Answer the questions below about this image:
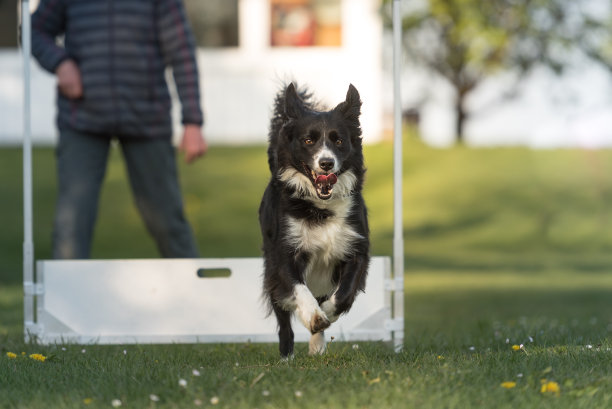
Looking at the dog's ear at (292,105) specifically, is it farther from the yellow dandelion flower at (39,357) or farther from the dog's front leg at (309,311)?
the yellow dandelion flower at (39,357)

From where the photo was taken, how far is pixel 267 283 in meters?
4.54

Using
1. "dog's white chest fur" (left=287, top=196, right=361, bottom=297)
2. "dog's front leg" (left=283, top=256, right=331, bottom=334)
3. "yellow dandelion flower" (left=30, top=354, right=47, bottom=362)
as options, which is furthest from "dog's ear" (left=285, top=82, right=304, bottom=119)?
"yellow dandelion flower" (left=30, top=354, right=47, bottom=362)

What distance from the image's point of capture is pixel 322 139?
422cm

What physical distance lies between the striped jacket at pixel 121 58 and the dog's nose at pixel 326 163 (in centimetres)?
201

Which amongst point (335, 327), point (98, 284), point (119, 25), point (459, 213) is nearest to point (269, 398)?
Result: point (335, 327)

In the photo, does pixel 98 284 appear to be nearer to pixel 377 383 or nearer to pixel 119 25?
pixel 119 25

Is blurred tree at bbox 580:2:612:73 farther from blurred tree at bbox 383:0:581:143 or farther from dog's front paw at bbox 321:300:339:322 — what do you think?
dog's front paw at bbox 321:300:339:322

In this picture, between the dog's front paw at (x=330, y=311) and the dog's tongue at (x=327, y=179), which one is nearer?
the dog's tongue at (x=327, y=179)

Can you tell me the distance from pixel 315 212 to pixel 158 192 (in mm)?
1795

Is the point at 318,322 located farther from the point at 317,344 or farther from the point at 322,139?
the point at 322,139

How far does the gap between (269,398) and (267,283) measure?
1175mm

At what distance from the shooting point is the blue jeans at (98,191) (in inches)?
228

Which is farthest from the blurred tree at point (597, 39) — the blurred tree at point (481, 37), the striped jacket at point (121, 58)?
the striped jacket at point (121, 58)

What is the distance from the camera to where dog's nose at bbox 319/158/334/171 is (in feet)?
13.5
